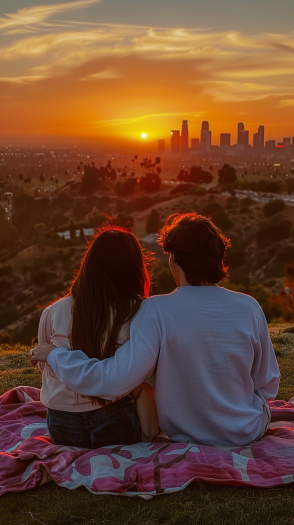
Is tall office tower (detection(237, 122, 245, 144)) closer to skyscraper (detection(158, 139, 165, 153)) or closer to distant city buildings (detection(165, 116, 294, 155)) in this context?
distant city buildings (detection(165, 116, 294, 155))

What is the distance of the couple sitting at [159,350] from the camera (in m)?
3.30

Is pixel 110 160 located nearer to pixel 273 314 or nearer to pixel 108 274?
pixel 273 314

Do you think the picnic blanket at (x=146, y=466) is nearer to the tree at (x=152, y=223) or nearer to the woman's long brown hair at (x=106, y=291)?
the woman's long brown hair at (x=106, y=291)

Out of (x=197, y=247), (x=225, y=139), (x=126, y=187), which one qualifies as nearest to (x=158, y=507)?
(x=197, y=247)

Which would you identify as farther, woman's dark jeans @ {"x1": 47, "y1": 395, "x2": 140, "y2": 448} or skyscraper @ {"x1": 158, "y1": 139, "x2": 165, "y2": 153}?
skyscraper @ {"x1": 158, "y1": 139, "x2": 165, "y2": 153}

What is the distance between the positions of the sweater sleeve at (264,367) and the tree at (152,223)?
7151cm

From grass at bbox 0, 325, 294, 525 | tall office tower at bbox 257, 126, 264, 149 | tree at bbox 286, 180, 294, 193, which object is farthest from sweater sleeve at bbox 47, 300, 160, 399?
tall office tower at bbox 257, 126, 264, 149

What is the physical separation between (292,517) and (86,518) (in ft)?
3.45

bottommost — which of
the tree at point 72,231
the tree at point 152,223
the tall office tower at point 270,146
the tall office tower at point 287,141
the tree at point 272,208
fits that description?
the tree at point 72,231

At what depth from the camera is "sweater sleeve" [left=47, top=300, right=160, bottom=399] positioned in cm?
324

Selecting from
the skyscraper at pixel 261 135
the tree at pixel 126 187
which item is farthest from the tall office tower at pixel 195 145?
the tree at pixel 126 187

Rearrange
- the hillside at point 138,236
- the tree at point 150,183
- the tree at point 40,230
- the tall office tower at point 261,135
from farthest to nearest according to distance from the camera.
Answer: the tall office tower at point 261,135
the tree at point 150,183
the tree at point 40,230
the hillside at point 138,236

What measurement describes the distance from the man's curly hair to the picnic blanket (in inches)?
41.1

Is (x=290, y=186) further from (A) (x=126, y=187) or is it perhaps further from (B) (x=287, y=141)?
(B) (x=287, y=141)
